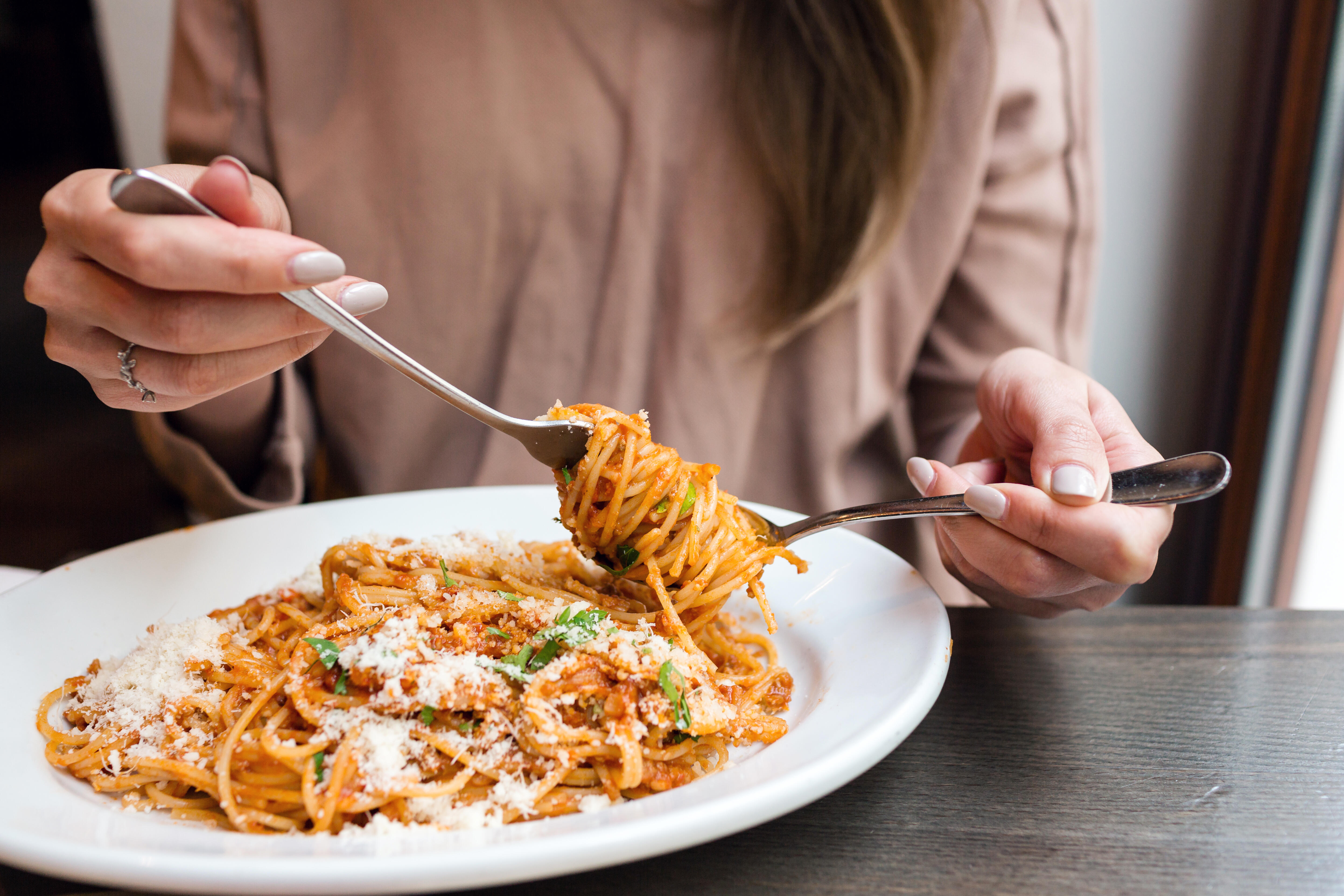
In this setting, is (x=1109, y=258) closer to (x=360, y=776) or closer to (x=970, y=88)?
(x=970, y=88)

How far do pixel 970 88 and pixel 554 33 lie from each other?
132 cm

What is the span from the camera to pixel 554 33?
2525 mm

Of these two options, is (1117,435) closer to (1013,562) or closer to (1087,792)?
(1013,562)

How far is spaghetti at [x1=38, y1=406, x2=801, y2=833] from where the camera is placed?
111 cm

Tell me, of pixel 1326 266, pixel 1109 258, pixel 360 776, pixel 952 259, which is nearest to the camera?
pixel 360 776

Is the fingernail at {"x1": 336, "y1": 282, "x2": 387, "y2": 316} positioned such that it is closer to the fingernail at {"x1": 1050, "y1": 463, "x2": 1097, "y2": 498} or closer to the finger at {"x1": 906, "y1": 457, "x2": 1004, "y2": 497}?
the finger at {"x1": 906, "y1": 457, "x2": 1004, "y2": 497}

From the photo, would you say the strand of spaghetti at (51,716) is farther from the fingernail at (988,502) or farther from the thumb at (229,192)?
the fingernail at (988,502)

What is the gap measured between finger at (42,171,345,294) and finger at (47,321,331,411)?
0.21 m

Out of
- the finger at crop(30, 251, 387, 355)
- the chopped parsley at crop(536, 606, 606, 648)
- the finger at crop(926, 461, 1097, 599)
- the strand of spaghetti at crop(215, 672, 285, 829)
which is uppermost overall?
the finger at crop(30, 251, 387, 355)

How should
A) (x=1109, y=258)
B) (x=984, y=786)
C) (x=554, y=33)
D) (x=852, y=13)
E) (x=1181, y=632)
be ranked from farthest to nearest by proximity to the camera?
(x=1109, y=258)
(x=554, y=33)
(x=852, y=13)
(x=1181, y=632)
(x=984, y=786)

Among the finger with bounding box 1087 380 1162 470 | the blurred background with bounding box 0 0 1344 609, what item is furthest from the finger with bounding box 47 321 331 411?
the blurred background with bounding box 0 0 1344 609

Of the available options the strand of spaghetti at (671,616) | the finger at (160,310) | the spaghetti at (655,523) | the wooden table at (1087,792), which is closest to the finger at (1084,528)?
the wooden table at (1087,792)

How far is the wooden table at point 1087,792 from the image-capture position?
101 cm

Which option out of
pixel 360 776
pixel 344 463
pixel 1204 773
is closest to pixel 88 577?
pixel 360 776
